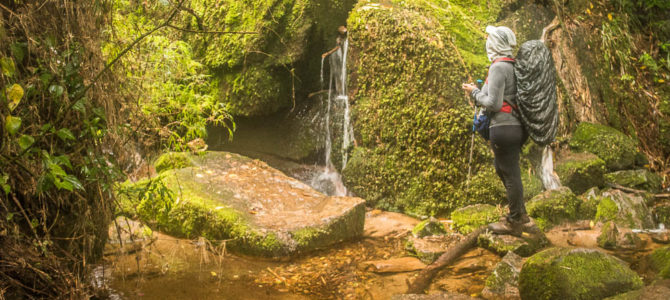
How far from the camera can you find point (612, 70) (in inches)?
311

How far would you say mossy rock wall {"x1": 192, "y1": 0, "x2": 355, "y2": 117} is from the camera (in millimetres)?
7957

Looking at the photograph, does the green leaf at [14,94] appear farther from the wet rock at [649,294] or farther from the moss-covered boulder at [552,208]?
the moss-covered boulder at [552,208]

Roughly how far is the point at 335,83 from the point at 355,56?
0.94 metres

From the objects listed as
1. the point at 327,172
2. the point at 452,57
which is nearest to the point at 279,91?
the point at 327,172

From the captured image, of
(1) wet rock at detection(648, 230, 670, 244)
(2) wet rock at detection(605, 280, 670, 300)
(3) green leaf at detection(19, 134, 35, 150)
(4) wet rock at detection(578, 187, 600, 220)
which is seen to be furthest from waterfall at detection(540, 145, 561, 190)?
(3) green leaf at detection(19, 134, 35, 150)

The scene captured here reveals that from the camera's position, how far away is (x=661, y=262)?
13.3 feet

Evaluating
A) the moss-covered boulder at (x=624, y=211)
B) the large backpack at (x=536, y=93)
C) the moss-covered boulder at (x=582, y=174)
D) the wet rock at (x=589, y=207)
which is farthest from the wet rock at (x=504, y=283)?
the moss-covered boulder at (x=582, y=174)

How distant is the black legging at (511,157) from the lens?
4605 millimetres

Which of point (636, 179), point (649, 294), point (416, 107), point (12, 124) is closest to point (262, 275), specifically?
point (12, 124)

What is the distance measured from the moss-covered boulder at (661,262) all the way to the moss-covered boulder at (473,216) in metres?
1.60

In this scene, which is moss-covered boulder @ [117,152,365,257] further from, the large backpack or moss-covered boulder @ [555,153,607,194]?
moss-covered boulder @ [555,153,607,194]

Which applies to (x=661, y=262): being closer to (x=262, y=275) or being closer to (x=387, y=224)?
(x=387, y=224)

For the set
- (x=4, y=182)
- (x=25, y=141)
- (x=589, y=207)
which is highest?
(x=25, y=141)

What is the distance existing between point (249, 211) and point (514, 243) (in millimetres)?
2763
